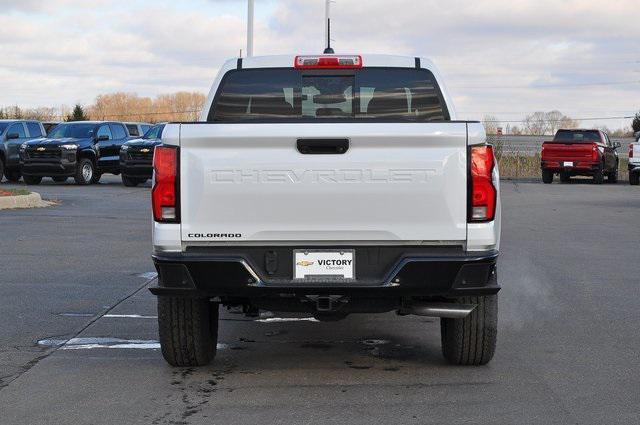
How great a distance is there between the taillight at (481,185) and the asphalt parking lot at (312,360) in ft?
3.55

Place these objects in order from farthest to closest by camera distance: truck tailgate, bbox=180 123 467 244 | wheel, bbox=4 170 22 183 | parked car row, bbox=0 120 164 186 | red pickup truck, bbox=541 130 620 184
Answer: red pickup truck, bbox=541 130 620 184
wheel, bbox=4 170 22 183
parked car row, bbox=0 120 164 186
truck tailgate, bbox=180 123 467 244

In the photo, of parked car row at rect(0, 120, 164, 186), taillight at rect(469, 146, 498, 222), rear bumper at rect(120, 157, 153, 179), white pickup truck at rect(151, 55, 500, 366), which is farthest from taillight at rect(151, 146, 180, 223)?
rear bumper at rect(120, 157, 153, 179)

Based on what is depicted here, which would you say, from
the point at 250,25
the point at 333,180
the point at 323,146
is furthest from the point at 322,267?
the point at 250,25

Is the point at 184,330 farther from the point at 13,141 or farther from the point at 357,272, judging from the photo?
the point at 13,141

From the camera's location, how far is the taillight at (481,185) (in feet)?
20.9

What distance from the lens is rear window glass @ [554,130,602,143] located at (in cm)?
3728

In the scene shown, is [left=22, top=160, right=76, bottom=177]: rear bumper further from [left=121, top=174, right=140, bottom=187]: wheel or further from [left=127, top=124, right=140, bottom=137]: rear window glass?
[left=127, top=124, right=140, bottom=137]: rear window glass

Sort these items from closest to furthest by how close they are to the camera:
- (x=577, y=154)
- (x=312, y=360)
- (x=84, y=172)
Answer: (x=312, y=360)
(x=84, y=172)
(x=577, y=154)

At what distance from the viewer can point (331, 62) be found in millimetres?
7348

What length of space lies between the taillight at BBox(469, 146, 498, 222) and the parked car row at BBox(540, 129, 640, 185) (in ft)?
103

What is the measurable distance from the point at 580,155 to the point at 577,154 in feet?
0.35

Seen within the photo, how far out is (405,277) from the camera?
21.0 ft

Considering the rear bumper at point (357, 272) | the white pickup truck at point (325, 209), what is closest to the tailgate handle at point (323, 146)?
the white pickup truck at point (325, 209)

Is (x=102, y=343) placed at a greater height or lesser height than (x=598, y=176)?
greater
